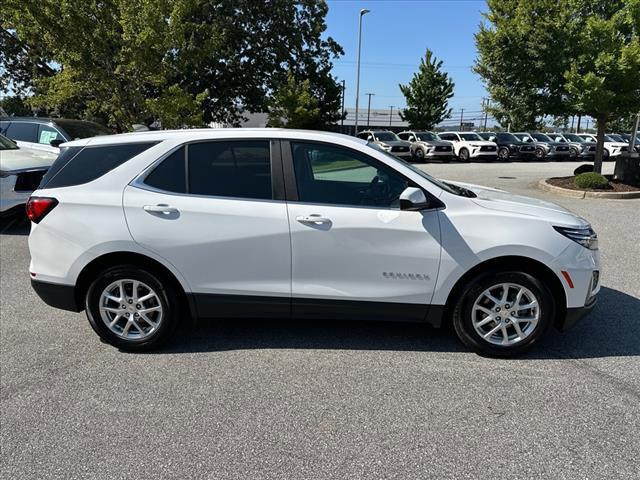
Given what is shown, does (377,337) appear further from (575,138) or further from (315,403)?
(575,138)

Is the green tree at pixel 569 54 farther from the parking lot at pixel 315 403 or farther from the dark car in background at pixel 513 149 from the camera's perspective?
the dark car in background at pixel 513 149

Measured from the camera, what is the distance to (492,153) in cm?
2667

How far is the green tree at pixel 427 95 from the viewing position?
3466 centimetres

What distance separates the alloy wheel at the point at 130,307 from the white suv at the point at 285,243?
11 millimetres

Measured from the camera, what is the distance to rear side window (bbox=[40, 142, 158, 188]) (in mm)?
3668

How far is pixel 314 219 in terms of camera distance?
345 centimetres

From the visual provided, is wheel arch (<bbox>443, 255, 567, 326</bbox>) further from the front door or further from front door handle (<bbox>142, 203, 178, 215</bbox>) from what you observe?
front door handle (<bbox>142, 203, 178, 215</bbox>)

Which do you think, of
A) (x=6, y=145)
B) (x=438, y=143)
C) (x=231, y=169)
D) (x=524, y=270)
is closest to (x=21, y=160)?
(x=6, y=145)

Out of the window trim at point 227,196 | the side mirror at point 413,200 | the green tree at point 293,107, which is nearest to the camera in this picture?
the side mirror at point 413,200

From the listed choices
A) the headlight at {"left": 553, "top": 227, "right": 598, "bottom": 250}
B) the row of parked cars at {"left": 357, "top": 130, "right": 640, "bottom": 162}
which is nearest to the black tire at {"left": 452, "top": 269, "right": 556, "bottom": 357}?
the headlight at {"left": 553, "top": 227, "right": 598, "bottom": 250}

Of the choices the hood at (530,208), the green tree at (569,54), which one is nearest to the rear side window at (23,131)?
the hood at (530,208)

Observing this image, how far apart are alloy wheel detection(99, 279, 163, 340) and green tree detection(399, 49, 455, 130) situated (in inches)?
1356

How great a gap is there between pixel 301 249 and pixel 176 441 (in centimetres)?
150

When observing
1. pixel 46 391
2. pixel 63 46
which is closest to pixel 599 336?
pixel 46 391
